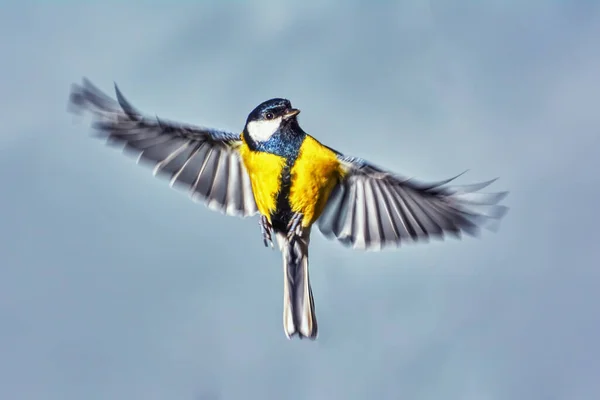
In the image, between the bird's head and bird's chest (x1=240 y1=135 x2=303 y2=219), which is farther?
the bird's head

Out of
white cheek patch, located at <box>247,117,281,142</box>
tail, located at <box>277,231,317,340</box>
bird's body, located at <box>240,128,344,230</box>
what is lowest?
tail, located at <box>277,231,317,340</box>

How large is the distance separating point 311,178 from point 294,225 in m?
0.49

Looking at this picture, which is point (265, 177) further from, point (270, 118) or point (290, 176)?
point (270, 118)

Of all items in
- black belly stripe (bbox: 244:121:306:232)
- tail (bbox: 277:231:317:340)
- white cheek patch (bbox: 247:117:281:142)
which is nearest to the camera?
black belly stripe (bbox: 244:121:306:232)

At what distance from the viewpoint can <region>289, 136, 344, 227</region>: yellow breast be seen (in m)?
9.58

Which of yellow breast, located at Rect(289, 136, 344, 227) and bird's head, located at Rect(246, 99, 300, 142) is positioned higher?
bird's head, located at Rect(246, 99, 300, 142)

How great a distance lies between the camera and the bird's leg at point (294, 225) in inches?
384

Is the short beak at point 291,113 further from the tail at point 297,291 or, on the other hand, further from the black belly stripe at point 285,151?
the tail at point 297,291

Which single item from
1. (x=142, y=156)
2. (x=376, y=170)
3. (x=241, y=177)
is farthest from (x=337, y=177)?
(x=142, y=156)

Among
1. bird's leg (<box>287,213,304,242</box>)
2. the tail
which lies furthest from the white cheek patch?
the tail

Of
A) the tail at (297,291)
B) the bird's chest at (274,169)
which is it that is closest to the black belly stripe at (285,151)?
the bird's chest at (274,169)

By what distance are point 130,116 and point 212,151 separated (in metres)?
1.12

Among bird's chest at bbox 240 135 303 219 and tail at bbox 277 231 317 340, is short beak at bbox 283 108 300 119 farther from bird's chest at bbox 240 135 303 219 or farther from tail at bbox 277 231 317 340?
tail at bbox 277 231 317 340

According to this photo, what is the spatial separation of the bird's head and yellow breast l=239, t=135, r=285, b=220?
18cm
